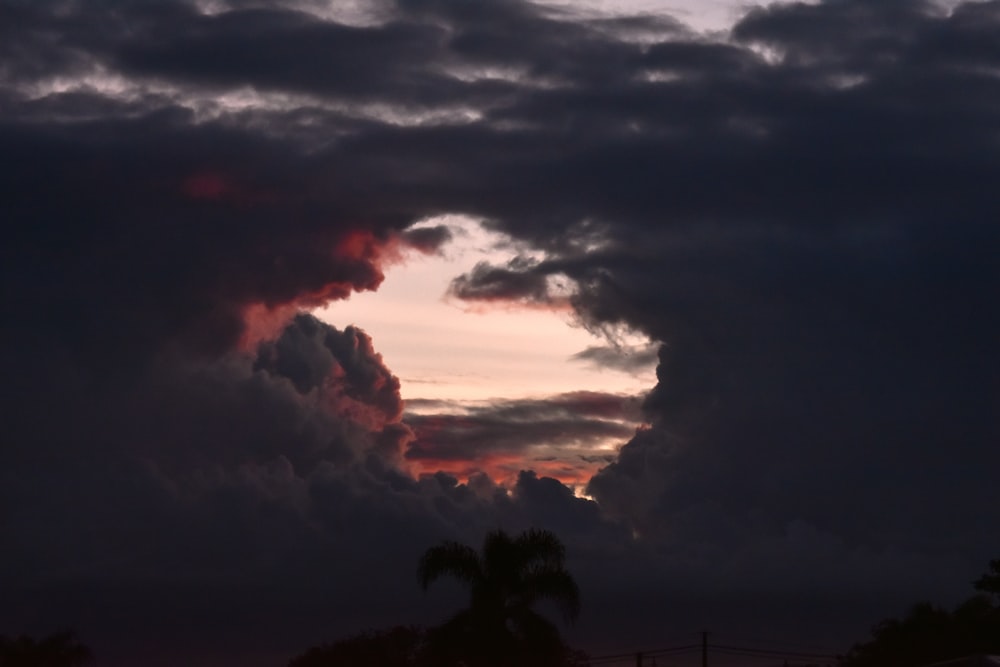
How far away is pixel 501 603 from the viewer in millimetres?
58438

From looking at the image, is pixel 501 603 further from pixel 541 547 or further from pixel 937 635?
pixel 937 635

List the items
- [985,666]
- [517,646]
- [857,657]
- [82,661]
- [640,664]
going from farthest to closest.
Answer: [82,661] < [857,657] < [640,664] < [517,646] < [985,666]

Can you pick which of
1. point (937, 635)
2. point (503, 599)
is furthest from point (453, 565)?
point (937, 635)

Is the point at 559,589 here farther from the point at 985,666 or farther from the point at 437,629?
the point at 985,666

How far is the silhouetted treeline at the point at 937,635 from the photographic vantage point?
268 feet

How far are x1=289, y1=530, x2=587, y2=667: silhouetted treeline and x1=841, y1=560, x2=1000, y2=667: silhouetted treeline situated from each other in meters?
30.4

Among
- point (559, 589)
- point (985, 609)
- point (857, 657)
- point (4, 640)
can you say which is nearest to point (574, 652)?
point (857, 657)

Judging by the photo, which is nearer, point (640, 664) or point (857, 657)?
point (640, 664)

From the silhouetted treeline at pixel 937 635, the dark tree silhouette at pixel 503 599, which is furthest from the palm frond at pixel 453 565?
the silhouetted treeline at pixel 937 635

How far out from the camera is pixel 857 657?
90.8 m

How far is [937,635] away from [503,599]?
35686 millimetres

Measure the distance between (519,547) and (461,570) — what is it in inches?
96.3

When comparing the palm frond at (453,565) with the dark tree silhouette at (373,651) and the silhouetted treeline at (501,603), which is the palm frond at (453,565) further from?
the dark tree silhouette at (373,651)

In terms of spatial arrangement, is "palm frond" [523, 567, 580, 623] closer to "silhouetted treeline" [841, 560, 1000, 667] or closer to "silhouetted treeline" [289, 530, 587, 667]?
"silhouetted treeline" [289, 530, 587, 667]
